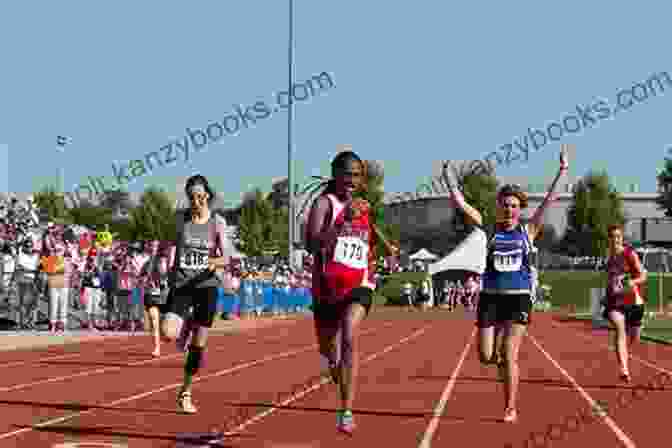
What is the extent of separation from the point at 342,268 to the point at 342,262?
0.14ft

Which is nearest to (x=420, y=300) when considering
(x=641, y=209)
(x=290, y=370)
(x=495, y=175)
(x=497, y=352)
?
(x=495, y=175)

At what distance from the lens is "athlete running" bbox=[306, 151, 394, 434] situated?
380 inches

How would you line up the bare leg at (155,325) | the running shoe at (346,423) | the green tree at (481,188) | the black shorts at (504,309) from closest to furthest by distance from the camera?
the running shoe at (346,423), the black shorts at (504,309), the bare leg at (155,325), the green tree at (481,188)

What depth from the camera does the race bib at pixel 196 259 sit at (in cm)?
1138

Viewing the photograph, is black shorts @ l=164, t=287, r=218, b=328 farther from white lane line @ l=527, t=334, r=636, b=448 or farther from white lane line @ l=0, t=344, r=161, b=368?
white lane line @ l=0, t=344, r=161, b=368

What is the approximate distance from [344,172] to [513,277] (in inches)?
77.7

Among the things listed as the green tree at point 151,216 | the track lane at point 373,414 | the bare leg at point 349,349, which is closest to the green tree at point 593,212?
the green tree at point 151,216

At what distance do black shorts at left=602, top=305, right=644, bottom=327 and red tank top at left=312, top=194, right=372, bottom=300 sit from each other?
22.6ft

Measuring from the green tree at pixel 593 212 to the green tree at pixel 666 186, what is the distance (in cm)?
331

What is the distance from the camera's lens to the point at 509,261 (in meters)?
10.9

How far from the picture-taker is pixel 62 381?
597 inches

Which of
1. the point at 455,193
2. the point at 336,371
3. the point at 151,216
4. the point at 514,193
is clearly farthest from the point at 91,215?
the point at 336,371

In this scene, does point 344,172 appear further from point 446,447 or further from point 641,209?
point 641,209

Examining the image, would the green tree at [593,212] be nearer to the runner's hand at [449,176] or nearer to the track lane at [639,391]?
the track lane at [639,391]
